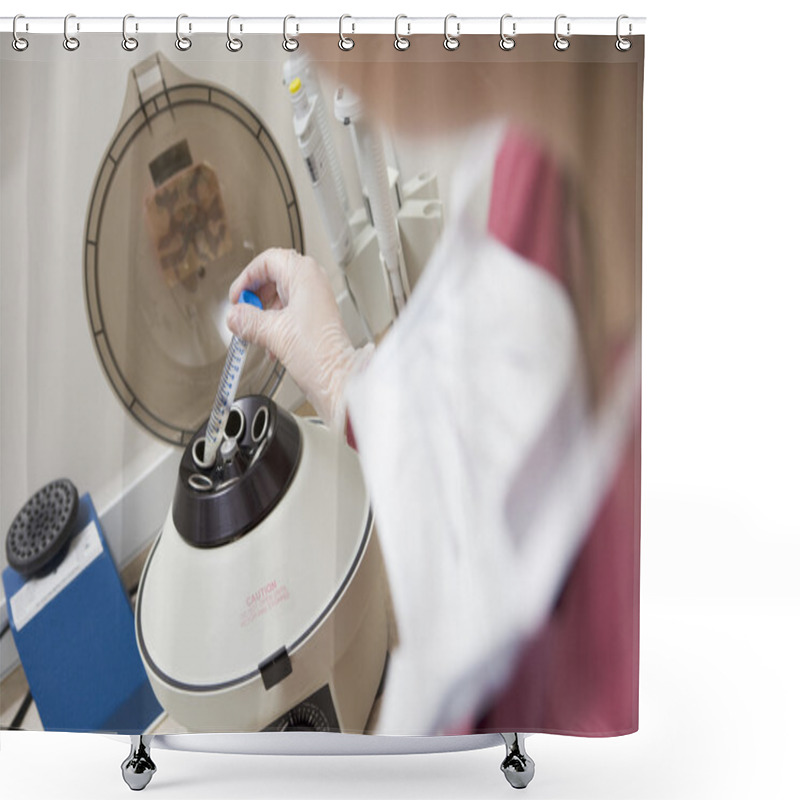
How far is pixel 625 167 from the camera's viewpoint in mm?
1522

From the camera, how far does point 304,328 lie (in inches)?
60.6

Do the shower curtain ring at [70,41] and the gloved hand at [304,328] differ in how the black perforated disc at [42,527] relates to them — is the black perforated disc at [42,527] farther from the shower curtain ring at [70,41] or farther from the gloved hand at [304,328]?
the shower curtain ring at [70,41]

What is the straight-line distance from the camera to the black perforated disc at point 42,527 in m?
1.56

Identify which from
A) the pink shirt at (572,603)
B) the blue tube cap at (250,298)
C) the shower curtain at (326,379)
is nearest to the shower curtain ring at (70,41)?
the shower curtain at (326,379)

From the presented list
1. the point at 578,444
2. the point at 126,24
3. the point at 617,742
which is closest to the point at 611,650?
the point at 578,444

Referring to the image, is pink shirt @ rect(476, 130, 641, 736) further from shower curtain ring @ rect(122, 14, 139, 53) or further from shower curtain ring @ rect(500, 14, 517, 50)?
shower curtain ring @ rect(122, 14, 139, 53)

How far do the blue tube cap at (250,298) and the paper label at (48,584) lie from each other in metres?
0.42

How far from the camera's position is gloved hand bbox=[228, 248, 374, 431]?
1.54 meters

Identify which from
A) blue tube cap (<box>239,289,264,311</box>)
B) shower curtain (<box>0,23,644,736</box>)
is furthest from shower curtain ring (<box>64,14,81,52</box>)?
blue tube cap (<box>239,289,264,311</box>)

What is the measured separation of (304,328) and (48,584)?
53 centimetres

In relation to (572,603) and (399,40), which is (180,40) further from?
(572,603)

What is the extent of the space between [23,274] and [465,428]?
2.19 feet

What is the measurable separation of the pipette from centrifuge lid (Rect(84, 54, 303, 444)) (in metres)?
0.02

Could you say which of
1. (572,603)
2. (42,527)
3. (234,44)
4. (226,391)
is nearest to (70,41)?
(234,44)
